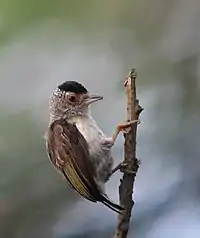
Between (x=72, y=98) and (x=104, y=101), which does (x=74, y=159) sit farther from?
(x=104, y=101)

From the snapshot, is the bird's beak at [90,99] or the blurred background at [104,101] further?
the blurred background at [104,101]

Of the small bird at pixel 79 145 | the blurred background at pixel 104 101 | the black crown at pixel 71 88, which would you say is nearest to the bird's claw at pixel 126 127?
the small bird at pixel 79 145

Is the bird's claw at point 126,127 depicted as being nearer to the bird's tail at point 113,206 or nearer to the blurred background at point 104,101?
the bird's tail at point 113,206

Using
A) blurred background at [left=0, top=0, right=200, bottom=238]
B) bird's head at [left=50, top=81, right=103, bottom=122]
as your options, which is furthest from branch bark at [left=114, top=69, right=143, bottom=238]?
blurred background at [left=0, top=0, right=200, bottom=238]

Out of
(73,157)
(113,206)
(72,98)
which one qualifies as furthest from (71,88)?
(113,206)

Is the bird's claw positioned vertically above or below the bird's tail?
above

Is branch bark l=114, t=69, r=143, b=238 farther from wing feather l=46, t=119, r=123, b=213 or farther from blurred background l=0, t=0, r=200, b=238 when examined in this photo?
blurred background l=0, t=0, r=200, b=238

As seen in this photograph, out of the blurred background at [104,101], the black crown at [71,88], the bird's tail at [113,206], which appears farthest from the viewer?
the blurred background at [104,101]
